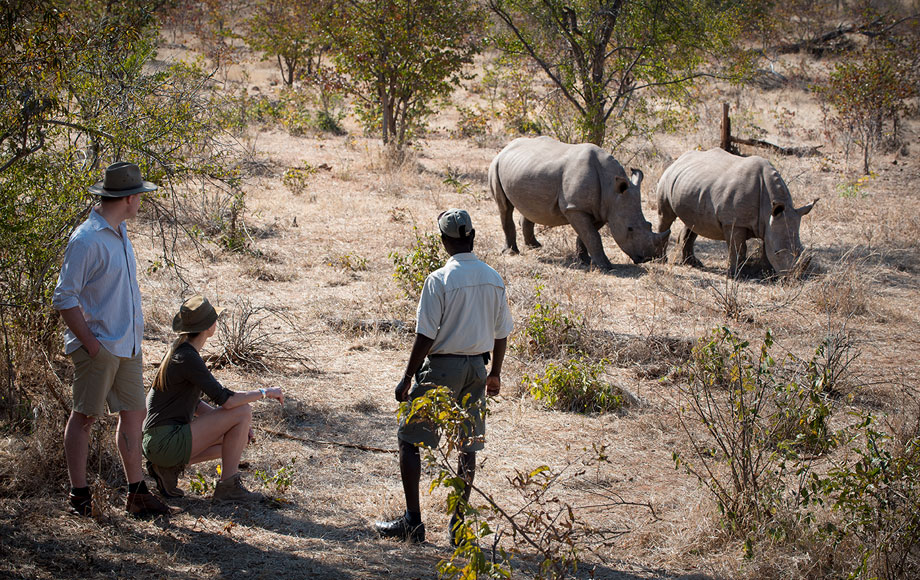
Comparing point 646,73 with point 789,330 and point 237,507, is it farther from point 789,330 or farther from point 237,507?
point 237,507

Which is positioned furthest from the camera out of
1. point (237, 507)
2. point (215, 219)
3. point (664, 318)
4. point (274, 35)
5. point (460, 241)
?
point (274, 35)

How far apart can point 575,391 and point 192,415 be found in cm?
322

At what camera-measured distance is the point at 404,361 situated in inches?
304

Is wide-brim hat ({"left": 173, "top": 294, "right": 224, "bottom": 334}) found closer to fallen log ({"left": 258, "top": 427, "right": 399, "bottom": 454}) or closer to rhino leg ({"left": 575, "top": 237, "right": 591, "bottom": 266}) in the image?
fallen log ({"left": 258, "top": 427, "right": 399, "bottom": 454})

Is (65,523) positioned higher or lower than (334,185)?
lower

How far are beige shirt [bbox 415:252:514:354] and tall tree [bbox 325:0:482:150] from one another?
41.6 ft

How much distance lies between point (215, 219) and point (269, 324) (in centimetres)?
282

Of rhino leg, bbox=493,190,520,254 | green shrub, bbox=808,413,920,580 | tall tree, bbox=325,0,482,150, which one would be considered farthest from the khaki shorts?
tall tree, bbox=325,0,482,150

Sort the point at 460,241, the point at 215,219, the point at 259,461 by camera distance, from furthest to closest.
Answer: the point at 215,219, the point at 259,461, the point at 460,241

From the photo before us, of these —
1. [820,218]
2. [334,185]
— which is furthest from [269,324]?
[820,218]

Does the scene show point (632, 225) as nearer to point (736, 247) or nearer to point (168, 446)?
point (736, 247)

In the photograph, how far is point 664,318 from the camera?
Result: 8.97 m

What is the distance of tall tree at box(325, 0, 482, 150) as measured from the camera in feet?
55.4

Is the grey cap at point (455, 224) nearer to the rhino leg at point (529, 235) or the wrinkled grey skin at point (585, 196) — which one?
the wrinkled grey skin at point (585, 196)
